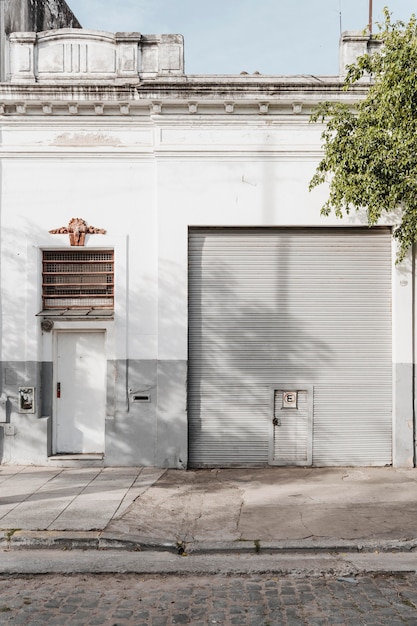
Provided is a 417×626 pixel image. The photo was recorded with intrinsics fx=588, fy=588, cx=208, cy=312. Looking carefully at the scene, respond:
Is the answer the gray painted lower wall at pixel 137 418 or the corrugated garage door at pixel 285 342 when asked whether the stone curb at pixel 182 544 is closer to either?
the gray painted lower wall at pixel 137 418

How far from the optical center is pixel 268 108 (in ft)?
34.5

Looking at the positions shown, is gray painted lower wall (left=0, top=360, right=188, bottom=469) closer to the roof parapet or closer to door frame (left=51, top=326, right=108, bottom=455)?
door frame (left=51, top=326, right=108, bottom=455)

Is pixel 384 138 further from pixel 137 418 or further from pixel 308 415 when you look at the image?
pixel 137 418

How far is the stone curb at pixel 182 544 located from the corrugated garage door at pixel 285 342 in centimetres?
373

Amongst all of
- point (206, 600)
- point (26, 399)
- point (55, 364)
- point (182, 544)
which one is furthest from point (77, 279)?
point (206, 600)

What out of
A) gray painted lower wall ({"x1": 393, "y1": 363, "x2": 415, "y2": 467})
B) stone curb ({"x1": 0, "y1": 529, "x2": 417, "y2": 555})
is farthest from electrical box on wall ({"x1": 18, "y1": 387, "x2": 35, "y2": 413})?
gray painted lower wall ({"x1": 393, "y1": 363, "x2": 415, "y2": 467})

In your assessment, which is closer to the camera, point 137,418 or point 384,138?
point 384,138

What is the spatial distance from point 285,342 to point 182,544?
4685mm

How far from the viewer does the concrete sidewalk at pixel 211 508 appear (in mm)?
6840

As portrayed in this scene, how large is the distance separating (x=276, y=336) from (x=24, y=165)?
5522 mm

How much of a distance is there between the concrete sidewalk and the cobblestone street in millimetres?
691

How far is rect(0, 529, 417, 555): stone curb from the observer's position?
6691mm

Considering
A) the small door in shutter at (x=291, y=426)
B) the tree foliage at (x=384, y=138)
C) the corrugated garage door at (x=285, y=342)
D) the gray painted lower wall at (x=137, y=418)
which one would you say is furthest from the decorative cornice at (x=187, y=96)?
the small door in shutter at (x=291, y=426)

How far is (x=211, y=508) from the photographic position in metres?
8.05
